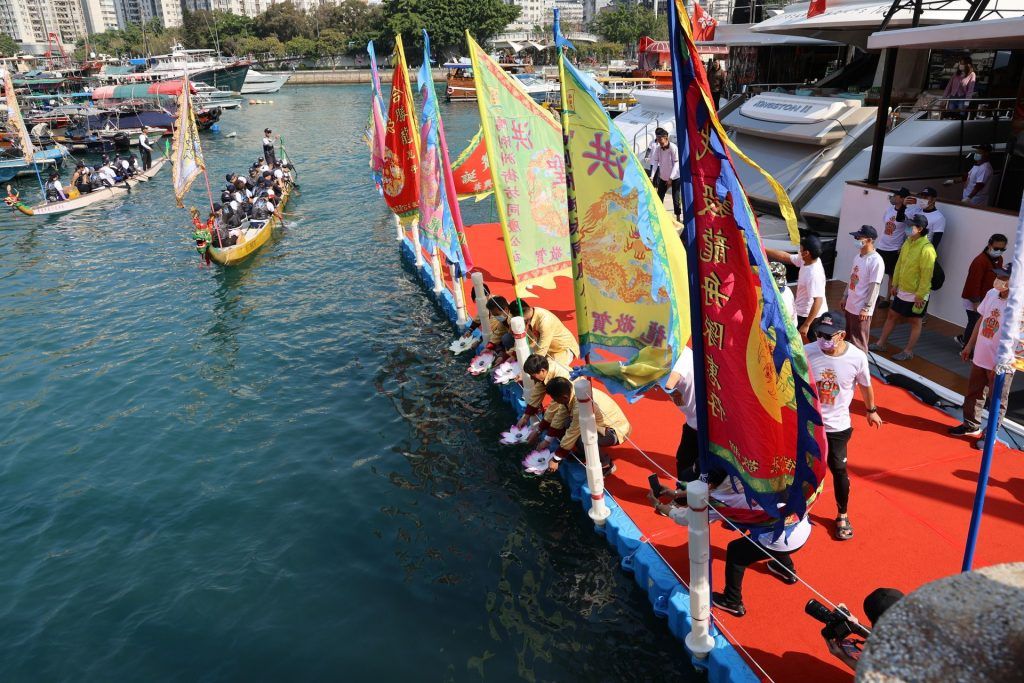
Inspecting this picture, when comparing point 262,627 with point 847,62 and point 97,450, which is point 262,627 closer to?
point 97,450

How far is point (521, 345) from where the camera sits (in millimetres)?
10359

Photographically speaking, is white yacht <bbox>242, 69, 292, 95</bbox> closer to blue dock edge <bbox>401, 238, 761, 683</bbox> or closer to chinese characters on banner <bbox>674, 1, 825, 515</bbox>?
blue dock edge <bbox>401, 238, 761, 683</bbox>

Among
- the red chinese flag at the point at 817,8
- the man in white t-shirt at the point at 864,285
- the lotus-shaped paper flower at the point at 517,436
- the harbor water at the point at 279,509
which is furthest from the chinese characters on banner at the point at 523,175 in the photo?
the red chinese flag at the point at 817,8

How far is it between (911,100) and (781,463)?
15946 millimetres

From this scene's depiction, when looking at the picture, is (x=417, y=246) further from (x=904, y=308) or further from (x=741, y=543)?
(x=741, y=543)

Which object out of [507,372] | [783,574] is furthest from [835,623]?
[507,372]

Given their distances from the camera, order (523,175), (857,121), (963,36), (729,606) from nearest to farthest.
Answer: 1. (729,606)
2. (523,175)
3. (963,36)
4. (857,121)

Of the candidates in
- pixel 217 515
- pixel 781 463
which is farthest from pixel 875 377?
pixel 217 515

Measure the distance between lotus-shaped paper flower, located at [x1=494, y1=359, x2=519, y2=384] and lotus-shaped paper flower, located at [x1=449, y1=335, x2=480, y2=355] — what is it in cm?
248

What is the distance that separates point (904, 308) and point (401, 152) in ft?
30.5

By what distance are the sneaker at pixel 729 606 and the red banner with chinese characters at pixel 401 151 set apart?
926 centimetres

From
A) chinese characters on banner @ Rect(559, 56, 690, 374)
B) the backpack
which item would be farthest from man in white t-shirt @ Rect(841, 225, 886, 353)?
chinese characters on banner @ Rect(559, 56, 690, 374)

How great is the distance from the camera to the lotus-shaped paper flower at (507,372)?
440 inches

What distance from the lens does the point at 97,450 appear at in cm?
1167
